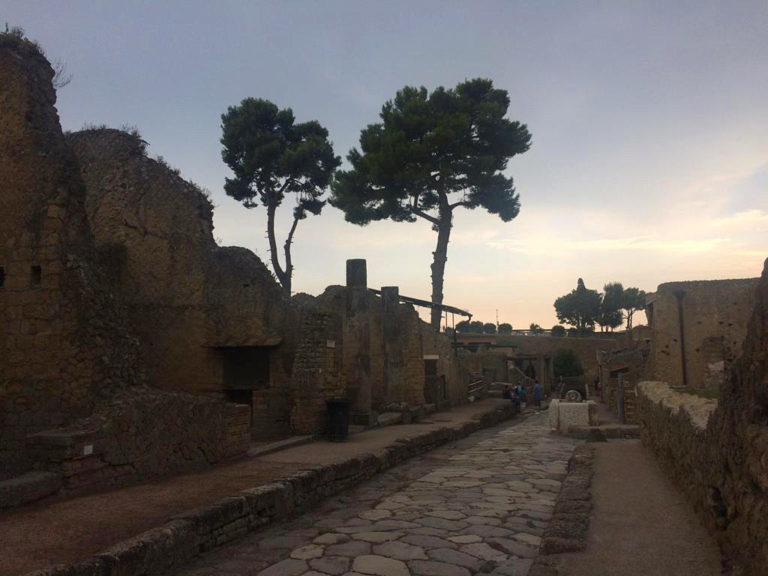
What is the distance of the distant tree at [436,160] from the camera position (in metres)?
28.7

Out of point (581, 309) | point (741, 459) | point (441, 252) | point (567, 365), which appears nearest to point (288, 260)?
point (441, 252)

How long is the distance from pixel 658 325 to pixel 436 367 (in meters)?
7.00

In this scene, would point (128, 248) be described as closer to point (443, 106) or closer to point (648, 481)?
point (648, 481)

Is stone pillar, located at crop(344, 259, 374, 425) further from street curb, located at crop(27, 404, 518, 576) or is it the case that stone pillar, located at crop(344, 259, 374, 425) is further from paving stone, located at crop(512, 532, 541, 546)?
paving stone, located at crop(512, 532, 541, 546)

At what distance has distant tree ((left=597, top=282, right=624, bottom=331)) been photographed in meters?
68.7

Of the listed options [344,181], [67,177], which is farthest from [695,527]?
[344,181]

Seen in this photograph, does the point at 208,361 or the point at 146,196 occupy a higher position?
the point at 146,196

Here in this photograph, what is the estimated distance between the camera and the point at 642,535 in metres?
4.57

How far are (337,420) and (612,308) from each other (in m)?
63.6

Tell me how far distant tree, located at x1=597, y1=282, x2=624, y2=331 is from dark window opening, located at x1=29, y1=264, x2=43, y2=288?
223 feet

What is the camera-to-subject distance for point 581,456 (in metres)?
8.89

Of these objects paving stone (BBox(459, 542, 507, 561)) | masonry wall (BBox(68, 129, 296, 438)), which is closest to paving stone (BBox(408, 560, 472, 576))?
paving stone (BBox(459, 542, 507, 561))

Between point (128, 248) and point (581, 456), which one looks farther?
point (128, 248)

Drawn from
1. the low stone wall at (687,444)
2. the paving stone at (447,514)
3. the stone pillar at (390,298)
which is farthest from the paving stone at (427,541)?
the stone pillar at (390,298)
